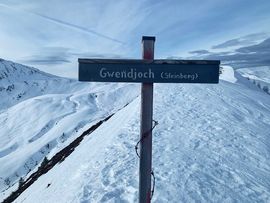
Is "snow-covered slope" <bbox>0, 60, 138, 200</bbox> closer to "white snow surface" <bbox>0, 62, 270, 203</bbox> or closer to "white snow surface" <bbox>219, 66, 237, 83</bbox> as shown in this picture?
"white snow surface" <bbox>219, 66, 237, 83</bbox>

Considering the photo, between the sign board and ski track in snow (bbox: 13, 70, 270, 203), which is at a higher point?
the sign board

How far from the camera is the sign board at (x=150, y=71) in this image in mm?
5012

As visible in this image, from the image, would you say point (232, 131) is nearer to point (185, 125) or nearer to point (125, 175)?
point (185, 125)

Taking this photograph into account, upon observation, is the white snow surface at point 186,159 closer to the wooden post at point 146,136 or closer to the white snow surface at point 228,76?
the wooden post at point 146,136

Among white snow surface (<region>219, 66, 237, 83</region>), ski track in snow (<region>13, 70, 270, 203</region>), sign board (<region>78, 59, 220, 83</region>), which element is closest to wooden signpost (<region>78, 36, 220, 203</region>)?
sign board (<region>78, 59, 220, 83</region>)

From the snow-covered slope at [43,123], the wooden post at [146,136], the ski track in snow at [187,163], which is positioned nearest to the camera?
the wooden post at [146,136]

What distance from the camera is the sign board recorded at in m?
5.01

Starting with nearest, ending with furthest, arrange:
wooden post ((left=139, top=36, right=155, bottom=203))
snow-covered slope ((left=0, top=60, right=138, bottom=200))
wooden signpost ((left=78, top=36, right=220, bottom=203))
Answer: wooden signpost ((left=78, top=36, right=220, bottom=203)), wooden post ((left=139, top=36, right=155, bottom=203)), snow-covered slope ((left=0, top=60, right=138, bottom=200))

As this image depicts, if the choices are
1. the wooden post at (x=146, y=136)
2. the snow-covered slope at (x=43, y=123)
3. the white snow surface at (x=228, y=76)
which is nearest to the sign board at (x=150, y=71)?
the wooden post at (x=146, y=136)

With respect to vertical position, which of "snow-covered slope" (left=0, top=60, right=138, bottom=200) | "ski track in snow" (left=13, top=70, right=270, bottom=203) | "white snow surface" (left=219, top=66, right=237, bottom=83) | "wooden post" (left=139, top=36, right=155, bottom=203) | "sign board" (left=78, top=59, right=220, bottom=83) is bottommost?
"snow-covered slope" (left=0, top=60, right=138, bottom=200)

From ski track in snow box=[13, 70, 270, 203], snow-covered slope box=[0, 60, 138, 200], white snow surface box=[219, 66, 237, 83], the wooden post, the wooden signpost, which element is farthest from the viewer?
snow-covered slope box=[0, 60, 138, 200]

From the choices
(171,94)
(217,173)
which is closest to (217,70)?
(217,173)

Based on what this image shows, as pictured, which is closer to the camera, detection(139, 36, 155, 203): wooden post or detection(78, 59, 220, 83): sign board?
detection(78, 59, 220, 83): sign board

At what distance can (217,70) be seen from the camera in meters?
5.05
